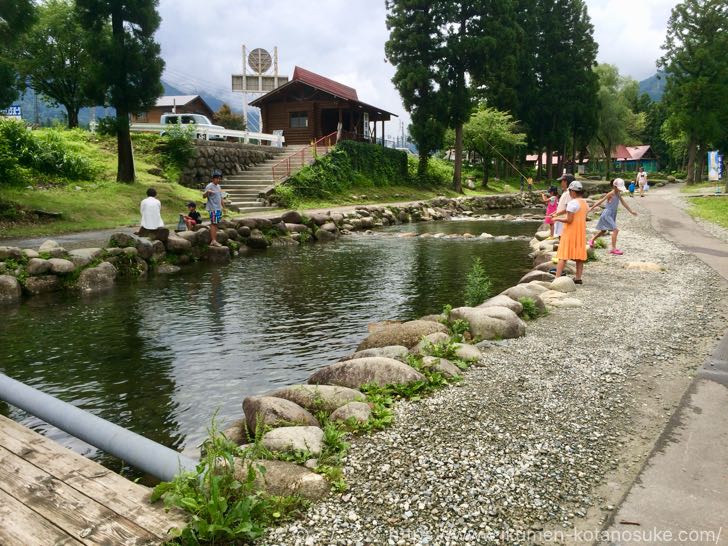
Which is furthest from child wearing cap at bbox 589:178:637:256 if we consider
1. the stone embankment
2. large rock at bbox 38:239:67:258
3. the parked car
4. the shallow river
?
the parked car

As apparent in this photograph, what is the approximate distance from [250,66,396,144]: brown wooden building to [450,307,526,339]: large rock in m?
32.8

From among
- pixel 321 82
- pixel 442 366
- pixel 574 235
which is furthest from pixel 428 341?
pixel 321 82

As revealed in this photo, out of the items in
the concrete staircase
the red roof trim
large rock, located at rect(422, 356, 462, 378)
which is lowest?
large rock, located at rect(422, 356, 462, 378)

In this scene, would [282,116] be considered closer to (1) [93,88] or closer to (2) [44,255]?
(1) [93,88]

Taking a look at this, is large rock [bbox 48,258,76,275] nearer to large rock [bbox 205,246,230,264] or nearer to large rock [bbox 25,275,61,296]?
large rock [bbox 25,275,61,296]

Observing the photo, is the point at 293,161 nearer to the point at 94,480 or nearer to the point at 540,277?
the point at 540,277

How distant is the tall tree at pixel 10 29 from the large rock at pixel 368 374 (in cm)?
1469

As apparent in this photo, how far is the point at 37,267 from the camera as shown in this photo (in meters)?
10.7

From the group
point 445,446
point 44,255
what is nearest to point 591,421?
point 445,446

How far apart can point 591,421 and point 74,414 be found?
143 inches

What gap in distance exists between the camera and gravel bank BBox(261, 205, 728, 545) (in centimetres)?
278

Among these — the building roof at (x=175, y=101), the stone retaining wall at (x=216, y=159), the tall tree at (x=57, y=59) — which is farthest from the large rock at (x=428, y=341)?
the building roof at (x=175, y=101)

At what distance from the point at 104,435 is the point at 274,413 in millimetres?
1130

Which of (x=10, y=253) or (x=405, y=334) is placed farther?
(x=10, y=253)
